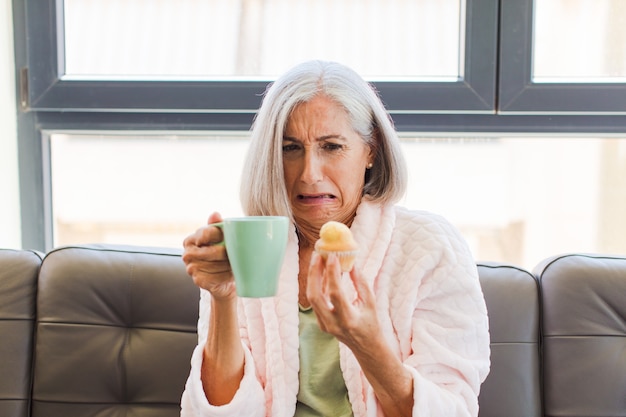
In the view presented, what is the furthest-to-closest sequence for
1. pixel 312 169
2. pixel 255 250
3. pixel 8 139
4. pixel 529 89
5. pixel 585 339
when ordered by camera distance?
pixel 8 139 < pixel 529 89 < pixel 585 339 < pixel 312 169 < pixel 255 250

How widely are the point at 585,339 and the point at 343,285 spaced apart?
698 mm

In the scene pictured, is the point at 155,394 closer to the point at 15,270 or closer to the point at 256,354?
the point at 256,354

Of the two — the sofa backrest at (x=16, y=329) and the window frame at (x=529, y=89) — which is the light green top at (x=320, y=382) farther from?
the window frame at (x=529, y=89)

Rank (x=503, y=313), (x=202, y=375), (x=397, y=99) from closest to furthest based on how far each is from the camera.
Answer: (x=202, y=375) → (x=503, y=313) → (x=397, y=99)

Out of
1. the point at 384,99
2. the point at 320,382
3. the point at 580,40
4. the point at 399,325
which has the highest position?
the point at 580,40

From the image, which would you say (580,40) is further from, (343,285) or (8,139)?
(8,139)

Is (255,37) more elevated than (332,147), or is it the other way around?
(255,37)

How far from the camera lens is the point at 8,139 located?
6.53ft

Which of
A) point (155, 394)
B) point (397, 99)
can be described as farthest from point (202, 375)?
point (397, 99)

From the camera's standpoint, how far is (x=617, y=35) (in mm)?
1949

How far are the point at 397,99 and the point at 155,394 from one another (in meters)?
1.07

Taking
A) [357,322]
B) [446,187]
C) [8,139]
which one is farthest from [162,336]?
[446,187]

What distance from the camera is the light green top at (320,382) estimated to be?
1339 millimetres

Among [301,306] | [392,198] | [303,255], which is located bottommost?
[301,306]
